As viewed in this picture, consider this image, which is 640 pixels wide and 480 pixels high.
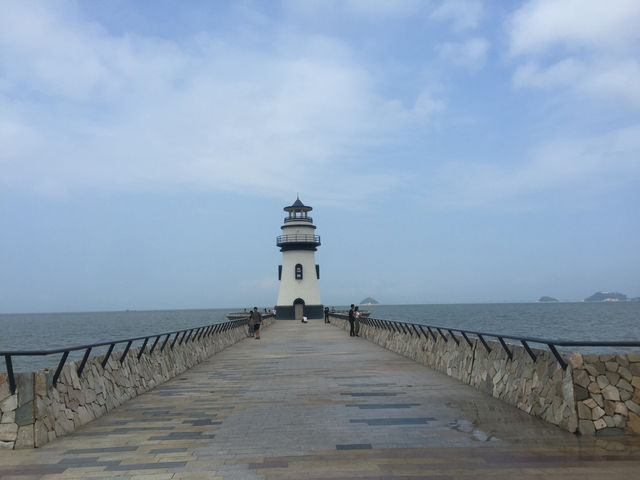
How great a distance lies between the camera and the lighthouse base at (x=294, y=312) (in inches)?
2085

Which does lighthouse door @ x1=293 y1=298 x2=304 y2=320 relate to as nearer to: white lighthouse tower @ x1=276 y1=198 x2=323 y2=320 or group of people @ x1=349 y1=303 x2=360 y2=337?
white lighthouse tower @ x1=276 y1=198 x2=323 y2=320

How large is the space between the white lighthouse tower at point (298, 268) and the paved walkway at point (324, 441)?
40640mm

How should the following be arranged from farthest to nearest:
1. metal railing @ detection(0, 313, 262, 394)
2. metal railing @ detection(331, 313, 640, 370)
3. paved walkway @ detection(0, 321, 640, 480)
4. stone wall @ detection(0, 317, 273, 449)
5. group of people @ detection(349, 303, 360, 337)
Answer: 1. group of people @ detection(349, 303, 360, 337)
2. metal railing @ detection(331, 313, 640, 370)
3. metal railing @ detection(0, 313, 262, 394)
4. stone wall @ detection(0, 317, 273, 449)
5. paved walkway @ detection(0, 321, 640, 480)

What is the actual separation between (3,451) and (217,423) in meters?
2.84

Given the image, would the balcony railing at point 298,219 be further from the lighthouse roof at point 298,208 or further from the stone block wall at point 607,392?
the stone block wall at point 607,392

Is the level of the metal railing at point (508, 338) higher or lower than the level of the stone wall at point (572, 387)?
higher

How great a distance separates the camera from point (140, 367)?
11688mm

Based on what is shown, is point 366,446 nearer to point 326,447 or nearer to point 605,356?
point 326,447

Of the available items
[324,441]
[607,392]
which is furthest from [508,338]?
[324,441]

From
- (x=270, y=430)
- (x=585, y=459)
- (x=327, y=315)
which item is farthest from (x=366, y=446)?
(x=327, y=315)

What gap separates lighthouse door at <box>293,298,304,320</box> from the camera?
52875mm

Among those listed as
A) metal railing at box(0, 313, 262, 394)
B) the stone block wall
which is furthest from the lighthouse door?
the stone block wall

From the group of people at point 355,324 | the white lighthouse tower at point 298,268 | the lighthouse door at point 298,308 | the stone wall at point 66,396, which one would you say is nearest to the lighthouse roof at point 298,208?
the white lighthouse tower at point 298,268

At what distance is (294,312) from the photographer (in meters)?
52.9
